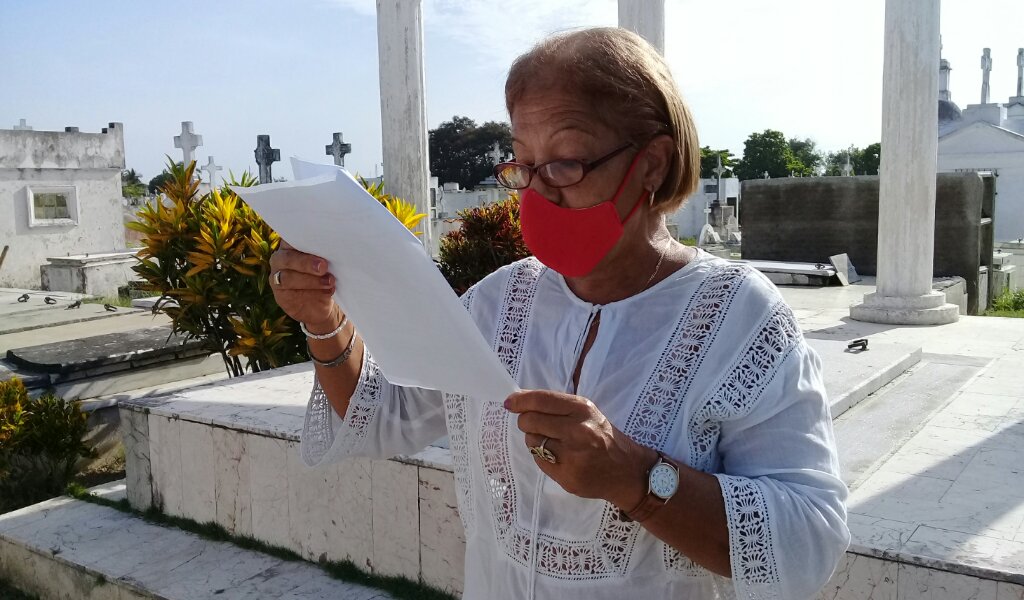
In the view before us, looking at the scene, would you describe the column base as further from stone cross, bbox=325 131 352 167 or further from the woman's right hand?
stone cross, bbox=325 131 352 167

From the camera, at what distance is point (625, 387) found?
57.6 inches

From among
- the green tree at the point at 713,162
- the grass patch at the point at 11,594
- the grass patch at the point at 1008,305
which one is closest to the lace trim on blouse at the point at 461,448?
the grass patch at the point at 11,594

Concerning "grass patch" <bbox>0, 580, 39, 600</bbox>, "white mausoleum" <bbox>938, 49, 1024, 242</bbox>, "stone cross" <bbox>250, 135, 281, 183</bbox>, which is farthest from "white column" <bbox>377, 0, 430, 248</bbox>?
"white mausoleum" <bbox>938, 49, 1024, 242</bbox>

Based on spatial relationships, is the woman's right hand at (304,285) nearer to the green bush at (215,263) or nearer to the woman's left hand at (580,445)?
the woman's left hand at (580,445)

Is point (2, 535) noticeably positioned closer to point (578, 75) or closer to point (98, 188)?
point (578, 75)

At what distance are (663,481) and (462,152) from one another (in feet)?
190

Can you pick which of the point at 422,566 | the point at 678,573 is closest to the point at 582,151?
the point at 678,573

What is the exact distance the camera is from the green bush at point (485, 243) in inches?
237

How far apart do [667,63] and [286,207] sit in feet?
2.32

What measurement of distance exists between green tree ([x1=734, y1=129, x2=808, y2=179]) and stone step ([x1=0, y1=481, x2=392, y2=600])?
61581 millimetres

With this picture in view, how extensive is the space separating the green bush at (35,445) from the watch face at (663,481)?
448 centimetres

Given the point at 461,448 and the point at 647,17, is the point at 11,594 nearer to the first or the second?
the point at 461,448

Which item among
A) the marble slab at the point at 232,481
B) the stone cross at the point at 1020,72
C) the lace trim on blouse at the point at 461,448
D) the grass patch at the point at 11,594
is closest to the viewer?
the lace trim on blouse at the point at 461,448

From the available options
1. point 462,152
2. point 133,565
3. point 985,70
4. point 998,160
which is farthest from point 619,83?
point 462,152
